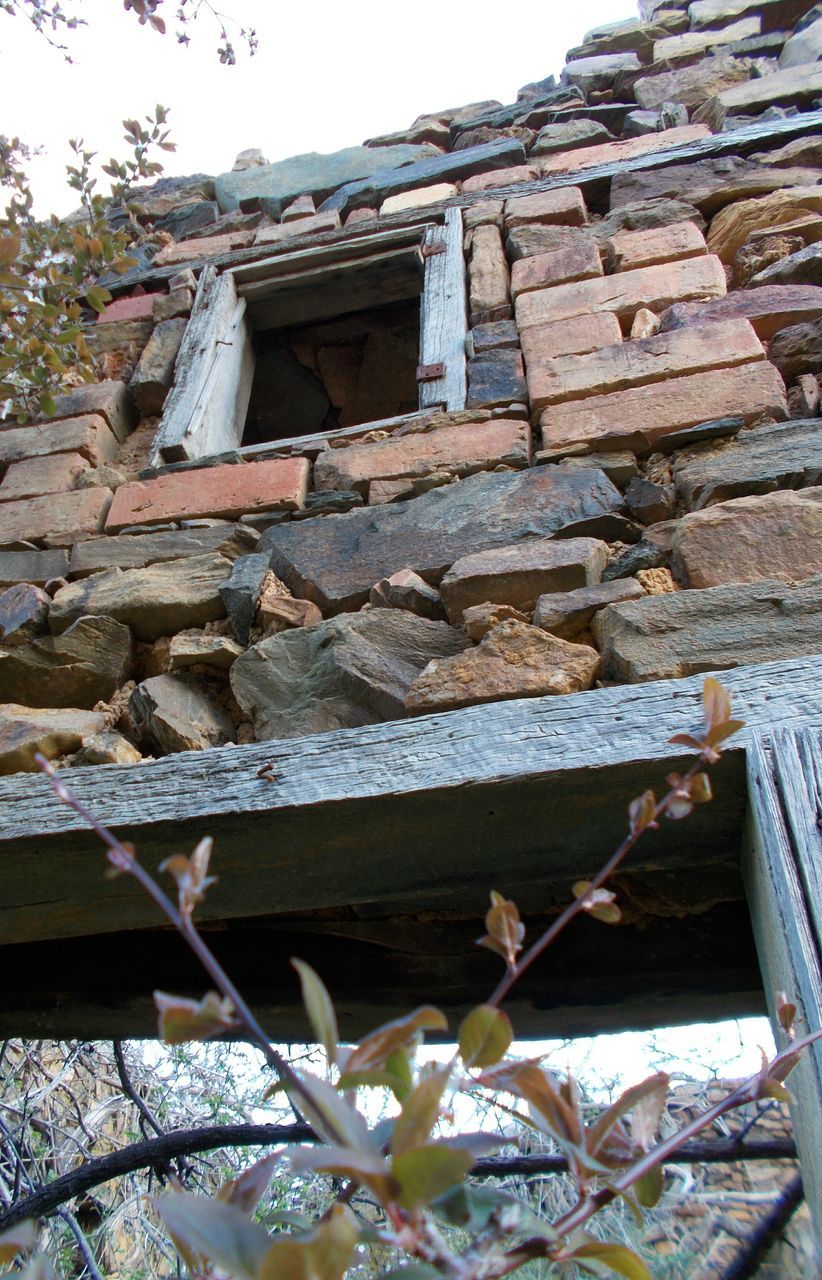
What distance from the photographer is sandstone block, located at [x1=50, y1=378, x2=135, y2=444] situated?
3275mm

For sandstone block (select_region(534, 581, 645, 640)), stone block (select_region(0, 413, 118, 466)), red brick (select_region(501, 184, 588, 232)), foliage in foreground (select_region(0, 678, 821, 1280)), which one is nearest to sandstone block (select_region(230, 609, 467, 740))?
sandstone block (select_region(534, 581, 645, 640))

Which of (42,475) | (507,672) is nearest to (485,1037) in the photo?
(507,672)

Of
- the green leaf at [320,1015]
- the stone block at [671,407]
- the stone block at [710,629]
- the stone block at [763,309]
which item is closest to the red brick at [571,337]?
the stone block at [763,309]

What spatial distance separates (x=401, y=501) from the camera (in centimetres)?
234

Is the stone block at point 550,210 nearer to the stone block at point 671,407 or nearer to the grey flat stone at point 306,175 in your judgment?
the grey flat stone at point 306,175

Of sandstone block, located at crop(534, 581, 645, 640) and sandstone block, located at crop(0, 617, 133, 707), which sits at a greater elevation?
sandstone block, located at crop(0, 617, 133, 707)

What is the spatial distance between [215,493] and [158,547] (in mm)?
272

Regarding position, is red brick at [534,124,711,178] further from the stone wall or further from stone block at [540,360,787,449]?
stone block at [540,360,787,449]

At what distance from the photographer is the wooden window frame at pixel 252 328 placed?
116 inches

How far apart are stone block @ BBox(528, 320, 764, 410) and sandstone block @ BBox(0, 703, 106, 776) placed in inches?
52.3

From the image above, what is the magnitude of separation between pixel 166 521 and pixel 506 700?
A: 135 cm

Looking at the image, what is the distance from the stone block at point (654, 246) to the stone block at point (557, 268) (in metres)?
0.06

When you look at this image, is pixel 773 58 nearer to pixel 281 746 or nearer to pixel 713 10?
pixel 713 10

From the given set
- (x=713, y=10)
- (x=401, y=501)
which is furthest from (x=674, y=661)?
(x=713, y=10)
